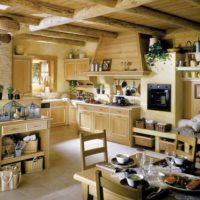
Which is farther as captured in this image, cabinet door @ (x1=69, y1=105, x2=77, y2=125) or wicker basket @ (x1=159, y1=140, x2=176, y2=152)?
cabinet door @ (x1=69, y1=105, x2=77, y2=125)

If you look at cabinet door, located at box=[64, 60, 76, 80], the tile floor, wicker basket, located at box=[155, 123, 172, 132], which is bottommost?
the tile floor

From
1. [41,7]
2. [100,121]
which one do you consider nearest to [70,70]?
[100,121]

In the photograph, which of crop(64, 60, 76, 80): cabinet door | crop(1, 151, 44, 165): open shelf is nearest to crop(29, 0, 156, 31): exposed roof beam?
crop(1, 151, 44, 165): open shelf

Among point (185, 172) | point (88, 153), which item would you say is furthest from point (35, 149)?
point (185, 172)

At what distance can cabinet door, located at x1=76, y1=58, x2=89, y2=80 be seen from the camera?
27.8ft

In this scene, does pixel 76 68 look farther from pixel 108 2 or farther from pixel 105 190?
pixel 105 190

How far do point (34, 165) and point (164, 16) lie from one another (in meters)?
3.54

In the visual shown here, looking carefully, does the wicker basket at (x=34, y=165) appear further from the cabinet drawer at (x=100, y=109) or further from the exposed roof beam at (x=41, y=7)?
the cabinet drawer at (x=100, y=109)

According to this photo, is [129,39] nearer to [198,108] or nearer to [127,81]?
[127,81]

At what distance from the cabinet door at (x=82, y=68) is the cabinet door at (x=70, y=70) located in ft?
0.59

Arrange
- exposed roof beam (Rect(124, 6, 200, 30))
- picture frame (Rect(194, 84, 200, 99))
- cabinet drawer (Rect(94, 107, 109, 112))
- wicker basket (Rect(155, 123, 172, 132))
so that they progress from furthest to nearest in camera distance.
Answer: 1. cabinet drawer (Rect(94, 107, 109, 112))
2. picture frame (Rect(194, 84, 200, 99))
3. wicker basket (Rect(155, 123, 172, 132))
4. exposed roof beam (Rect(124, 6, 200, 30))

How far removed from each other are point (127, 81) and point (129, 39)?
125cm

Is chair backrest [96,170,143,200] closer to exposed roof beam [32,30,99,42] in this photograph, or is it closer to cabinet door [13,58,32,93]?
exposed roof beam [32,30,99,42]

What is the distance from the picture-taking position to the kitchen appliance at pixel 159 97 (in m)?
6.22
